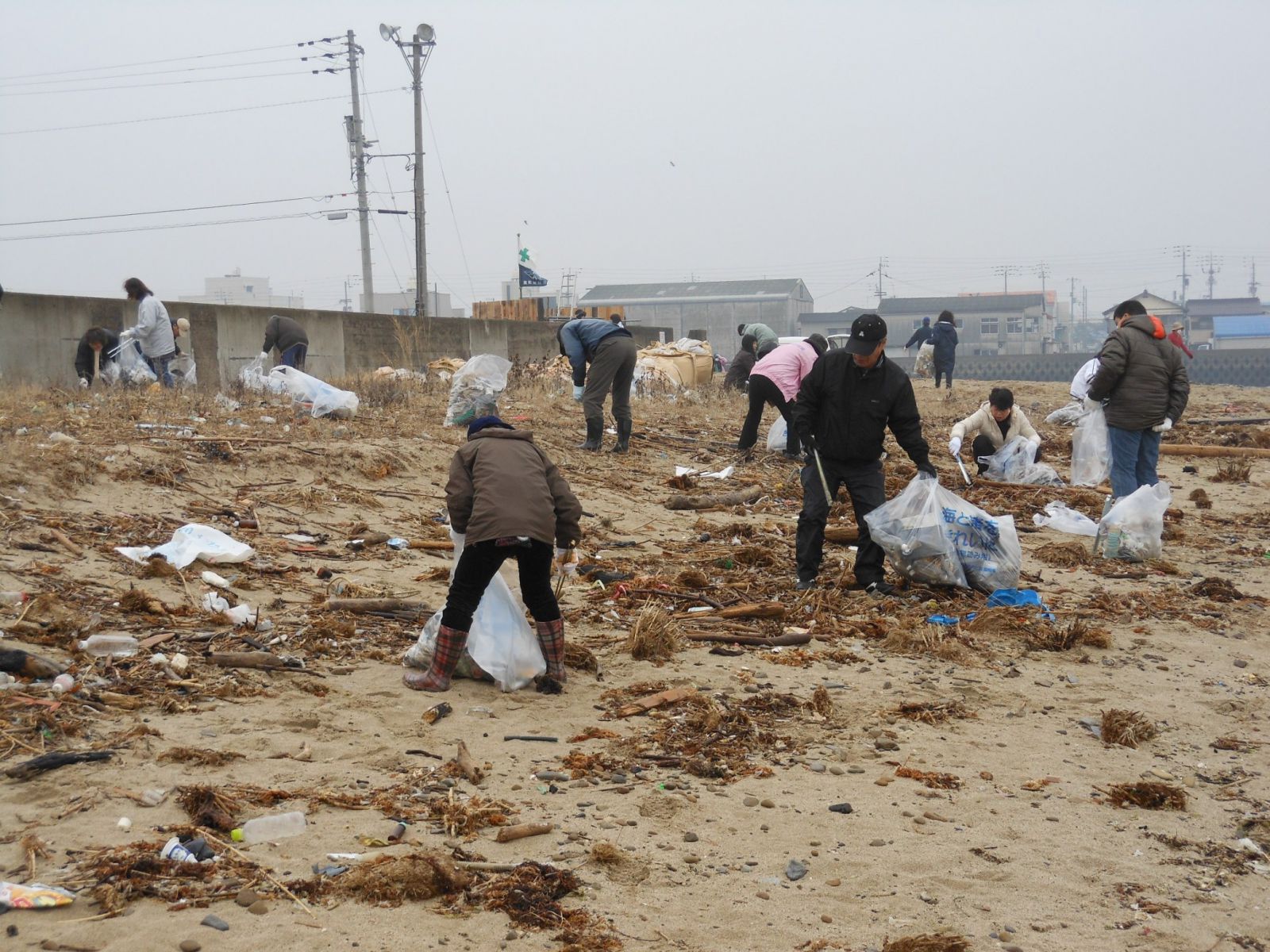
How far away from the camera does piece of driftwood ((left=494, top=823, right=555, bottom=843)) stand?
3.45 meters

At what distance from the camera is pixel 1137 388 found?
786 cm

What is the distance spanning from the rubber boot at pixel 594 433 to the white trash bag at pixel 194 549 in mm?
5319

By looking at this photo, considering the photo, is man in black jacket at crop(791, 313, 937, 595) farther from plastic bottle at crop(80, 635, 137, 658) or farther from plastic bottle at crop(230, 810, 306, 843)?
plastic bottle at crop(230, 810, 306, 843)

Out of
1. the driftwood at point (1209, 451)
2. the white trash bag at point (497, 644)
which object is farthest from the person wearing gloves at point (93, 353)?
the driftwood at point (1209, 451)

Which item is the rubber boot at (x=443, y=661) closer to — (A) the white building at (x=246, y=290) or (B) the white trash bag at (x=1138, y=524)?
(B) the white trash bag at (x=1138, y=524)

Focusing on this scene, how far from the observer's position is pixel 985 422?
1070 centimetres

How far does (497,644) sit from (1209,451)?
10993mm

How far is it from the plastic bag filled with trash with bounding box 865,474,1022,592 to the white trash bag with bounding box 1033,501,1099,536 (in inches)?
85.0

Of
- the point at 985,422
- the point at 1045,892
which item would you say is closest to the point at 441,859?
the point at 1045,892

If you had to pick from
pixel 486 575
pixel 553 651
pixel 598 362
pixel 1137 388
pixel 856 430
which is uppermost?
pixel 598 362

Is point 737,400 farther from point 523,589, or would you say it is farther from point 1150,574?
point 523,589

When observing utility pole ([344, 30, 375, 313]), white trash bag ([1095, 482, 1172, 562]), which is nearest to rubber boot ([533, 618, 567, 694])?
white trash bag ([1095, 482, 1172, 562])

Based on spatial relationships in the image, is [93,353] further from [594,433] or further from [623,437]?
[623,437]

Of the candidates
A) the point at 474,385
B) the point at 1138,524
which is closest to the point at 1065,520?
the point at 1138,524
